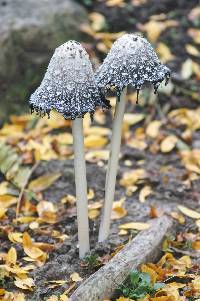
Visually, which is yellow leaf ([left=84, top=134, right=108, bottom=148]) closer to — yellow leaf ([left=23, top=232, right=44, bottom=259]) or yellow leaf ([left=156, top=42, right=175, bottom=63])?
yellow leaf ([left=156, top=42, right=175, bottom=63])

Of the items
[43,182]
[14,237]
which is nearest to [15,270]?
[14,237]

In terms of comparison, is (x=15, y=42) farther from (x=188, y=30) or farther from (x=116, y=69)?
(x=116, y=69)

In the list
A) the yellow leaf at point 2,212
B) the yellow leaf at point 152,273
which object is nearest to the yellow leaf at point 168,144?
the yellow leaf at point 2,212

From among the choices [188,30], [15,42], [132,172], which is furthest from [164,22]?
[132,172]

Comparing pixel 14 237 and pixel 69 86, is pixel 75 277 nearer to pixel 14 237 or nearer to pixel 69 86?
pixel 14 237

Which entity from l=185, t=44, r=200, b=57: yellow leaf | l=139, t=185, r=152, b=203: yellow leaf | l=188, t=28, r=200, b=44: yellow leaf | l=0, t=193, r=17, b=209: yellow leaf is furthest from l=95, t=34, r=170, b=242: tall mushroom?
l=188, t=28, r=200, b=44: yellow leaf

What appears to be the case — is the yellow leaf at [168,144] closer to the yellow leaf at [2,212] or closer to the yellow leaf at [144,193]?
the yellow leaf at [144,193]
